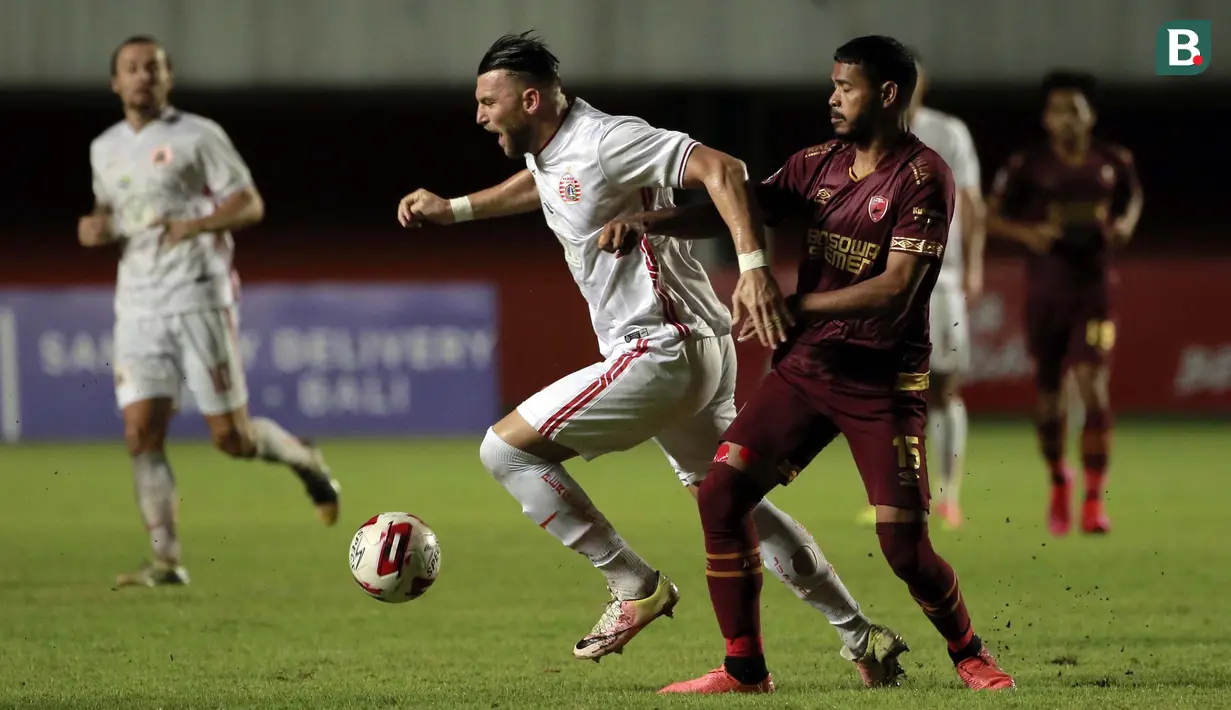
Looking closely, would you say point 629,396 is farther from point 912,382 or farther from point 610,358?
point 912,382

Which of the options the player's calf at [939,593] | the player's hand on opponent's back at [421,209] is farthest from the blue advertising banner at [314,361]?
the player's calf at [939,593]

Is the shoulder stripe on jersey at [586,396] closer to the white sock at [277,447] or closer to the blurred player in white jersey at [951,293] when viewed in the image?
the white sock at [277,447]

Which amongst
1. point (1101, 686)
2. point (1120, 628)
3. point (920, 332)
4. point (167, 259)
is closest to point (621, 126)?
point (920, 332)

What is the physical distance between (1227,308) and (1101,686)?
12576 mm

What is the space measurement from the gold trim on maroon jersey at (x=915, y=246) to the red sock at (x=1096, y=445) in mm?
4926

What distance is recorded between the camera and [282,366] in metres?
15.3

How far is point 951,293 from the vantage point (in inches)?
382

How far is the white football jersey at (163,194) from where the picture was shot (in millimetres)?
7934

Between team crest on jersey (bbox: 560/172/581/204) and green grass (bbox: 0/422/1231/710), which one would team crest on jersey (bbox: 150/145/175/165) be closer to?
green grass (bbox: 0/422/1231/710)

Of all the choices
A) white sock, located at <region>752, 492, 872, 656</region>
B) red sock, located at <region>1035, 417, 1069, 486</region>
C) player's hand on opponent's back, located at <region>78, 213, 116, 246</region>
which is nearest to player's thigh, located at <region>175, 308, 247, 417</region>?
player's hand on opponent's back, located at <region>78, 213, 116, 246</region>

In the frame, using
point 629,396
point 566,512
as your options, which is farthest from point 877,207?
point 566,512

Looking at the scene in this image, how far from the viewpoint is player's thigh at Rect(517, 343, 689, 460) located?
5.25m

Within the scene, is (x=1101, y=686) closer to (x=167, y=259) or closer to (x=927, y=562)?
(x=927, y=562)

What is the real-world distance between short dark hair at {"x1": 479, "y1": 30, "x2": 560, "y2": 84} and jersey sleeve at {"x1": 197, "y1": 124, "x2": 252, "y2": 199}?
115 inches
